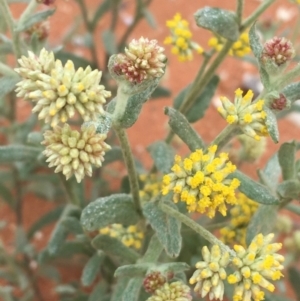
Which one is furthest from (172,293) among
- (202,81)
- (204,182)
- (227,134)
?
(202,81)

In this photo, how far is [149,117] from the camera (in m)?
2.72

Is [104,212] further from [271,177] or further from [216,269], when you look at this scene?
[271,177]

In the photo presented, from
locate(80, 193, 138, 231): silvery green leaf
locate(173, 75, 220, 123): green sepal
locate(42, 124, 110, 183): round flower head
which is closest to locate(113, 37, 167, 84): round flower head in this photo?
locate(42, 124, 110, 183): round flower head

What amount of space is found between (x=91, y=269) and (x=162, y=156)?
0.31 metres

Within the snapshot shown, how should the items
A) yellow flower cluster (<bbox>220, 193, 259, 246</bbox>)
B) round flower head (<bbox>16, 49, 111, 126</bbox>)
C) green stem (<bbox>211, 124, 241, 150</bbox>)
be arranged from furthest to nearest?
yellow flower cluster (<bbox>220, 193, 259, 246</bbox>) < green stem (<bbox>211, 124, 241, 150</bbox>) < round flower head (<bbox>16, 49, 111, 126</bbox>)

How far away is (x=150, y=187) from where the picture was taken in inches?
53.2

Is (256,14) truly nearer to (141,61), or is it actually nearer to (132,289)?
(141,61)

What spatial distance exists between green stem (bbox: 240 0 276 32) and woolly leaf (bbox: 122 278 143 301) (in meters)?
0.60

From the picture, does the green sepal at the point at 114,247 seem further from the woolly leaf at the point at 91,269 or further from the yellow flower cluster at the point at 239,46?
the yellow flower cluster at the point at 239,46

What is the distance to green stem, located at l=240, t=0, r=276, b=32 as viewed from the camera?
3.91ft

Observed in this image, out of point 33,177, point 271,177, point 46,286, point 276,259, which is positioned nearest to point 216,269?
point 276,259

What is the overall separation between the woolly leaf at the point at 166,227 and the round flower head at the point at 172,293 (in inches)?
2.3

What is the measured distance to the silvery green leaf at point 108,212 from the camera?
3.70 feet

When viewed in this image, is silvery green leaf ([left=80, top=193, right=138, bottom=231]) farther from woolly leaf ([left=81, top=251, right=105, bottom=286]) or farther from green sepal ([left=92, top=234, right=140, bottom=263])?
woolly leaf ([left=81, top=251, right=105, bottom=286])
